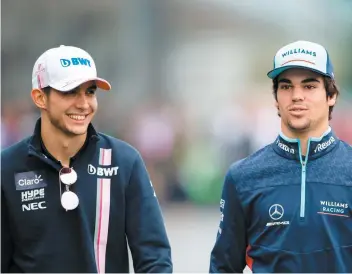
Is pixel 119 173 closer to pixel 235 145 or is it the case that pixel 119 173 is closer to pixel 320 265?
pixel 320 265

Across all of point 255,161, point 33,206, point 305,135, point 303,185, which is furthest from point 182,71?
point 33,206

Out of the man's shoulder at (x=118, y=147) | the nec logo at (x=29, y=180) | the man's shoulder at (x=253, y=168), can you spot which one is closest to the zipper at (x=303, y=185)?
the man's shoulder at (x=253, y=168)

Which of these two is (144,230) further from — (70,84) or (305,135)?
(305,135)

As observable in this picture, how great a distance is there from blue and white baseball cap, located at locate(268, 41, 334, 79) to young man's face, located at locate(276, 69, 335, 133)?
4 cm

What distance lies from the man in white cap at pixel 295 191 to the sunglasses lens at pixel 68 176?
0.71 metres

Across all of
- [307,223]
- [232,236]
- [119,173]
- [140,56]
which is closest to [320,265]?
[307,223]

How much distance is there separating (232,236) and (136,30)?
11.5 metres

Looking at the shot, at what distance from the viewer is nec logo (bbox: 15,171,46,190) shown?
158 inches

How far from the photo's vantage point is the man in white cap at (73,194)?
3934 millimetres

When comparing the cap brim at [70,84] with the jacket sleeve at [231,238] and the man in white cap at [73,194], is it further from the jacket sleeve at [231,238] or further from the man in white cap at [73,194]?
the jacket sleeve at [231,238]

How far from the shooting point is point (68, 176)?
3.99 m

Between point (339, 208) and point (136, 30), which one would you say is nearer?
point (339, 208)

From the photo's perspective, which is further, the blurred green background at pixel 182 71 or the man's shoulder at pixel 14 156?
the blurred green background at pixel 182 71

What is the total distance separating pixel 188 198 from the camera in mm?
14461
